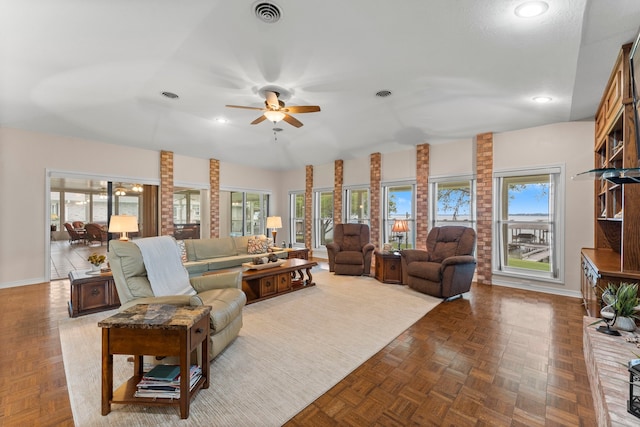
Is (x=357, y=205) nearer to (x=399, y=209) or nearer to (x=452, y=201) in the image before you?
(x=399, y=209)

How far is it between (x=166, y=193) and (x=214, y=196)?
46.0 inches

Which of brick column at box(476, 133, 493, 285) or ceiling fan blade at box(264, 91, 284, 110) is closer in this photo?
ceiling fan blade at box(264, 91, 284, 110)

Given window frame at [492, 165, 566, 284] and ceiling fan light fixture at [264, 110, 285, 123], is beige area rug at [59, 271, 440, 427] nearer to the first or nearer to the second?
window frame at [492, 165, 566, 284]

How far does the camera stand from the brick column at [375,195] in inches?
259

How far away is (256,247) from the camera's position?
572 centimetres

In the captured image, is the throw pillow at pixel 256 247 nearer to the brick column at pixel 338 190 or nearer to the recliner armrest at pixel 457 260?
the brick column at pixel 338 190

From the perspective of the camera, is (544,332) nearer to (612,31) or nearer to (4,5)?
(612,31)

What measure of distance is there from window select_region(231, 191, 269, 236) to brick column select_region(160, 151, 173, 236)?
185cm

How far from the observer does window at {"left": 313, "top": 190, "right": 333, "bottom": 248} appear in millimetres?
7797

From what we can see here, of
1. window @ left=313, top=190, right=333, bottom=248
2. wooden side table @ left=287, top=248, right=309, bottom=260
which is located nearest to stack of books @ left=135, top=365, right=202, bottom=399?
wooden side table @ left=287, top=248, right=309, bottom=260

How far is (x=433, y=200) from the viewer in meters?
5.87

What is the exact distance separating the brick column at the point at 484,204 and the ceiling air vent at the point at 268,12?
4356 millimetres

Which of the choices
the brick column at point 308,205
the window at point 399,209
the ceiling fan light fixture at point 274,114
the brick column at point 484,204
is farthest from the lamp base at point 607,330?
the brick column at point 308,205

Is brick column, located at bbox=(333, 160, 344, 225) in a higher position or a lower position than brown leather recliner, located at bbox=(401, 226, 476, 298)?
higher
